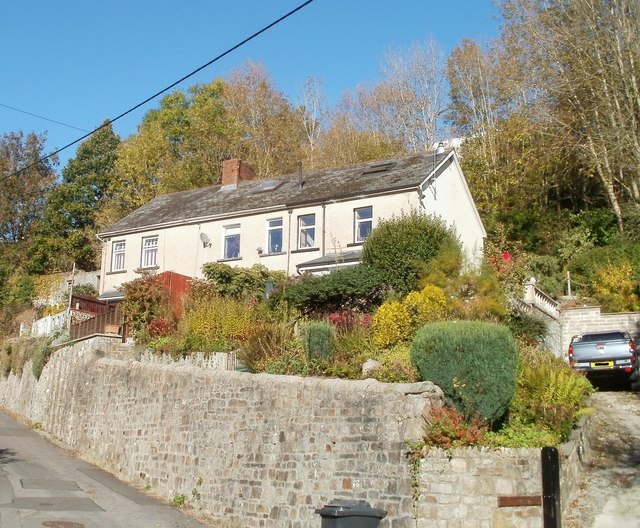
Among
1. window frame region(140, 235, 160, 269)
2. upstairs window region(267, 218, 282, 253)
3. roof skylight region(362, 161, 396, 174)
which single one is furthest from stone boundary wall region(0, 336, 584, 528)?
roof skylight region(362, 161, 396, 174)

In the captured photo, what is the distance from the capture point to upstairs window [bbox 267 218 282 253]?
29453 millimetres

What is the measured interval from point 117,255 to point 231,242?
6333 mm

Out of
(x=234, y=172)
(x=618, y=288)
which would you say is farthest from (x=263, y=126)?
(x=618, y=288)

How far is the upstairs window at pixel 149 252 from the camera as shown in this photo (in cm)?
3278

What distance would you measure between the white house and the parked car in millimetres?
7393

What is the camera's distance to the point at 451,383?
1286 centimetres

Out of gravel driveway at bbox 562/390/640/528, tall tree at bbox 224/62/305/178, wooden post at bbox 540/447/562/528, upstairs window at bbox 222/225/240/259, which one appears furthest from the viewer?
tall tree at bbox 224/62/305/178

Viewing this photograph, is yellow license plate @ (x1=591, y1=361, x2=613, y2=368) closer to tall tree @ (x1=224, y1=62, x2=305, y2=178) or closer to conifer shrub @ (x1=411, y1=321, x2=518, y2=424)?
conifer shrub @ (x1=411, y1=321, x2=518, y2=424)

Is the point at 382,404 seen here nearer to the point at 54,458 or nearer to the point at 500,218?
the point at 54,458

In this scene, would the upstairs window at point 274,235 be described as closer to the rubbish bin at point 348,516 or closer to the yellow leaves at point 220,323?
the yellow leaves at point 220,323

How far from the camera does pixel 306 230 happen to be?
95.0 ft

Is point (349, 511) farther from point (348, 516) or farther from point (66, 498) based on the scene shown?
point (66, 498)

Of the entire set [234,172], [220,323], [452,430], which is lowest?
[452,430]

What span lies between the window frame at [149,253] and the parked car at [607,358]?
18100 millimetres
